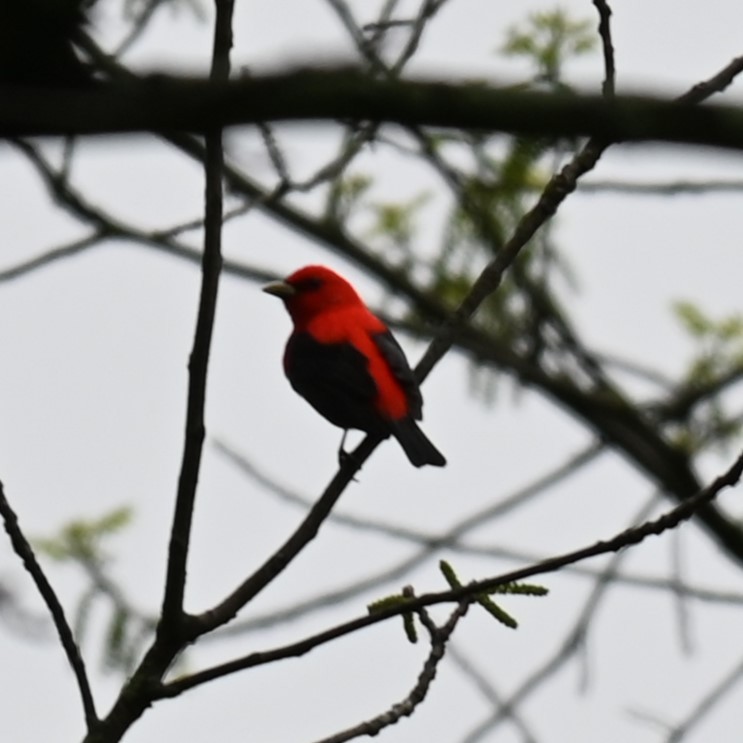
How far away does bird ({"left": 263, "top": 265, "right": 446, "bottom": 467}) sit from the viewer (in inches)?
253

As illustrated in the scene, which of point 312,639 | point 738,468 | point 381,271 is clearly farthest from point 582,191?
point 312,639

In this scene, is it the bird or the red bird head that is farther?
the red bird head

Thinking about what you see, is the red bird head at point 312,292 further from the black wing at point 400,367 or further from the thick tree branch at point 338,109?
the thick tree branch at point 338,109

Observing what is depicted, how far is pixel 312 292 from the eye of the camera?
7.77 meters

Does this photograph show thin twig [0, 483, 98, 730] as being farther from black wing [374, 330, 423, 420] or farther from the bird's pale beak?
the bird's pale beak

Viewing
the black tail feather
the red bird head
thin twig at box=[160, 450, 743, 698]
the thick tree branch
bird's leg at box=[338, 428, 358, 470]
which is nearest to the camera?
the thick tree branch

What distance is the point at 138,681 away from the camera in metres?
3.46

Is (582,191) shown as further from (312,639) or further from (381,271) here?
(312,639)

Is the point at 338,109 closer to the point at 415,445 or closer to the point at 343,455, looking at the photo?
the point at 343,455

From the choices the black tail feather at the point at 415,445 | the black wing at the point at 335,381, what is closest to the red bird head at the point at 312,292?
the black wing at the point at 335,381

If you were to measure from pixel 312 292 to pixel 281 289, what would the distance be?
15 centimetres

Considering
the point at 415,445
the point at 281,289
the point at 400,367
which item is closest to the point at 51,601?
the point at 415,445

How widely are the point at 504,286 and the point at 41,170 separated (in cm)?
253

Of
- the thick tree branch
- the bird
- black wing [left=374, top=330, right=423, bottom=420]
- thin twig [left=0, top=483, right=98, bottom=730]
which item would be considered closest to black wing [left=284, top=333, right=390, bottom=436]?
the bird
